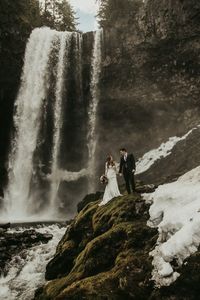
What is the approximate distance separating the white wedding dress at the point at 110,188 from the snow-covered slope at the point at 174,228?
386cm

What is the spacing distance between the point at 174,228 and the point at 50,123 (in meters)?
27.6

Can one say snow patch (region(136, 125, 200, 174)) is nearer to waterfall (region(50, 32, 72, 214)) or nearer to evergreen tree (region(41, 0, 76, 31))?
waterfall (region(50, 32, 72, 214))

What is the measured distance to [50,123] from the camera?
34969 mm

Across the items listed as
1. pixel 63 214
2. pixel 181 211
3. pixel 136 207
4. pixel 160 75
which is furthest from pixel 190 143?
pixel 181 211

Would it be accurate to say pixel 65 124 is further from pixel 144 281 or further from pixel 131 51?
pixel 144 281

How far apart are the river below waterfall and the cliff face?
18.1m

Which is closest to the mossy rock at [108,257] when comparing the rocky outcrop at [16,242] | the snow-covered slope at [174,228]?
the snow-covered slope at [174,228]

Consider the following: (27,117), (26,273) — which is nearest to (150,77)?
(27,117)

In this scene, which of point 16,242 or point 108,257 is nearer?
point 108,257

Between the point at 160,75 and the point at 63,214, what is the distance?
565 inches

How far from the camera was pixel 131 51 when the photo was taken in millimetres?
34875

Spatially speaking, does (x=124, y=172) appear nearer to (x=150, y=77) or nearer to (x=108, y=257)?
(x=108, y=257)

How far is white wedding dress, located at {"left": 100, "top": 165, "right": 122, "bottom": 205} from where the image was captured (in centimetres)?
1470

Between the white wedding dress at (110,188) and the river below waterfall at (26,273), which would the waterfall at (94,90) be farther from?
the white wedding dress at (110,188)
